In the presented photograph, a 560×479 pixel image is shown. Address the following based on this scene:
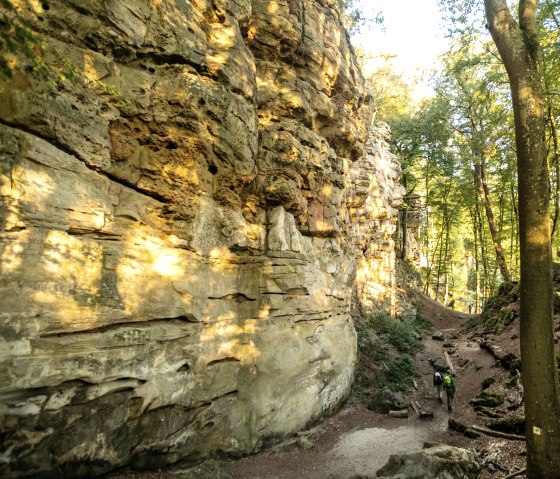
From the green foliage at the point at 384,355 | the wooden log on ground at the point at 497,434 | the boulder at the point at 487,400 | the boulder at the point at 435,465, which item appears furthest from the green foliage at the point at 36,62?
the boulder at the point at 487,400

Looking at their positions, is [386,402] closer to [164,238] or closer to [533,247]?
[533,247]

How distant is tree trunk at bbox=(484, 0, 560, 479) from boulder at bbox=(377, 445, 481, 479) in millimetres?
1274

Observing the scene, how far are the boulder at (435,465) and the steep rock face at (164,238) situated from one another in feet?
11.4

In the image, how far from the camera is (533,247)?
612 centimetres

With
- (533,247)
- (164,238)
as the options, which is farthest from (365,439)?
(164,238)

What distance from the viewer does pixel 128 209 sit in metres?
7.20

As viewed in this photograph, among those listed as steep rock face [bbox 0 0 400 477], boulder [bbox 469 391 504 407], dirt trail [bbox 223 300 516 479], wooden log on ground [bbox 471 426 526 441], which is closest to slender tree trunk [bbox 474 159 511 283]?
dirt trail [bbox 223 300 516 479]

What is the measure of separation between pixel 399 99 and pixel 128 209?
33.6 metres

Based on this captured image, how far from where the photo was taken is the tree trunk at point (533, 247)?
5.82 m

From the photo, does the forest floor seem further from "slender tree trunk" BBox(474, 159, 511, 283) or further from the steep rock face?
"slender tree trunk" BBox(474, 159, 511, 283)

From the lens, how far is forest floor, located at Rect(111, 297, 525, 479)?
25.8ft

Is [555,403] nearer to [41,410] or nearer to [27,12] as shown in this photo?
[41,410]

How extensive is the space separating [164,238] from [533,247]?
24.8 feet

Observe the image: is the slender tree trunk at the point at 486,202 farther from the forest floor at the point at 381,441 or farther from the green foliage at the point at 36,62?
the green foliage at the point at 36,62
